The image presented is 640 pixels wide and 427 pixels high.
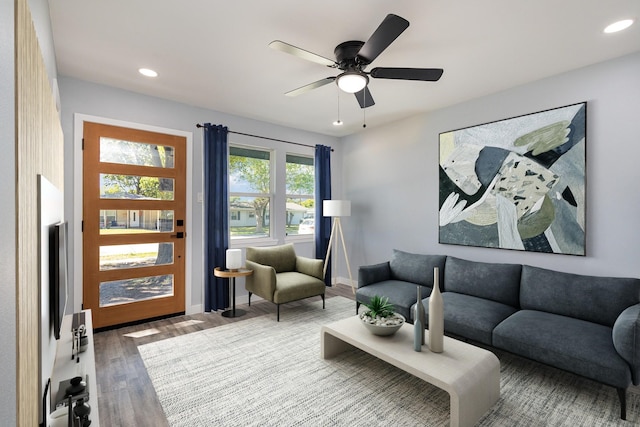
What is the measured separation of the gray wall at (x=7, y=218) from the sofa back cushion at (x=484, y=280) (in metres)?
3.51

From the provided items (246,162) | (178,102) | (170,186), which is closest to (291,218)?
(246,162)

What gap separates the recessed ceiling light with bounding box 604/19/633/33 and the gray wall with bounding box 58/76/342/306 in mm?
3735

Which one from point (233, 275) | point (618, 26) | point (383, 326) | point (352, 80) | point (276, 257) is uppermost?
point (618, 26)

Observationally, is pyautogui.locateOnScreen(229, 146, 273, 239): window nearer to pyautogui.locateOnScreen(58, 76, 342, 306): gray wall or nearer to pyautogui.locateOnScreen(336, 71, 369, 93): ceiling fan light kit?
pyautogui.locateOnScreen(58, 76, 342, 306): gray wall

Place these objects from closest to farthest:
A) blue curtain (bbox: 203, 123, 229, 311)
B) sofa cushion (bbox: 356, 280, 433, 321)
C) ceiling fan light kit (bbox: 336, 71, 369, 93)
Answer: ceiling fan light kit (bbox: 336, 71, 369, 93) → sofa cushion (bbox: 356, 280, 433, 321) → blue curtain (bbox: 203, 123, 229, 311)

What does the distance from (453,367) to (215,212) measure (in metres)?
3.22

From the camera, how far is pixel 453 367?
191cm

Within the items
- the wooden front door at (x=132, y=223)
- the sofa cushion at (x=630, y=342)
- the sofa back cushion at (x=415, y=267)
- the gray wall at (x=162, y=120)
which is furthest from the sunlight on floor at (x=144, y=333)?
the sofa cushion at (x=630, y=342)

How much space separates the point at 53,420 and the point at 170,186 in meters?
2.82

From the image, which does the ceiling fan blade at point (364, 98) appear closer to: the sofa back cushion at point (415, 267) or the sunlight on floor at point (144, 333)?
the sofa back cushion at point (415, 267)

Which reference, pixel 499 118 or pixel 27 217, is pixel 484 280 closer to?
pixel 499 118

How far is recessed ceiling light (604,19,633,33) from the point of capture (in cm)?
213

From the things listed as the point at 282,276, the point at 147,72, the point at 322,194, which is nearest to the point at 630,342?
the point at 282,276

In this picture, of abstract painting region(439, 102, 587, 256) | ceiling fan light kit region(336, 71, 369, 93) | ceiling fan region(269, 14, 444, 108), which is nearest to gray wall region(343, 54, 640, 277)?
abstract painting region(439, 102, 587, 256)
